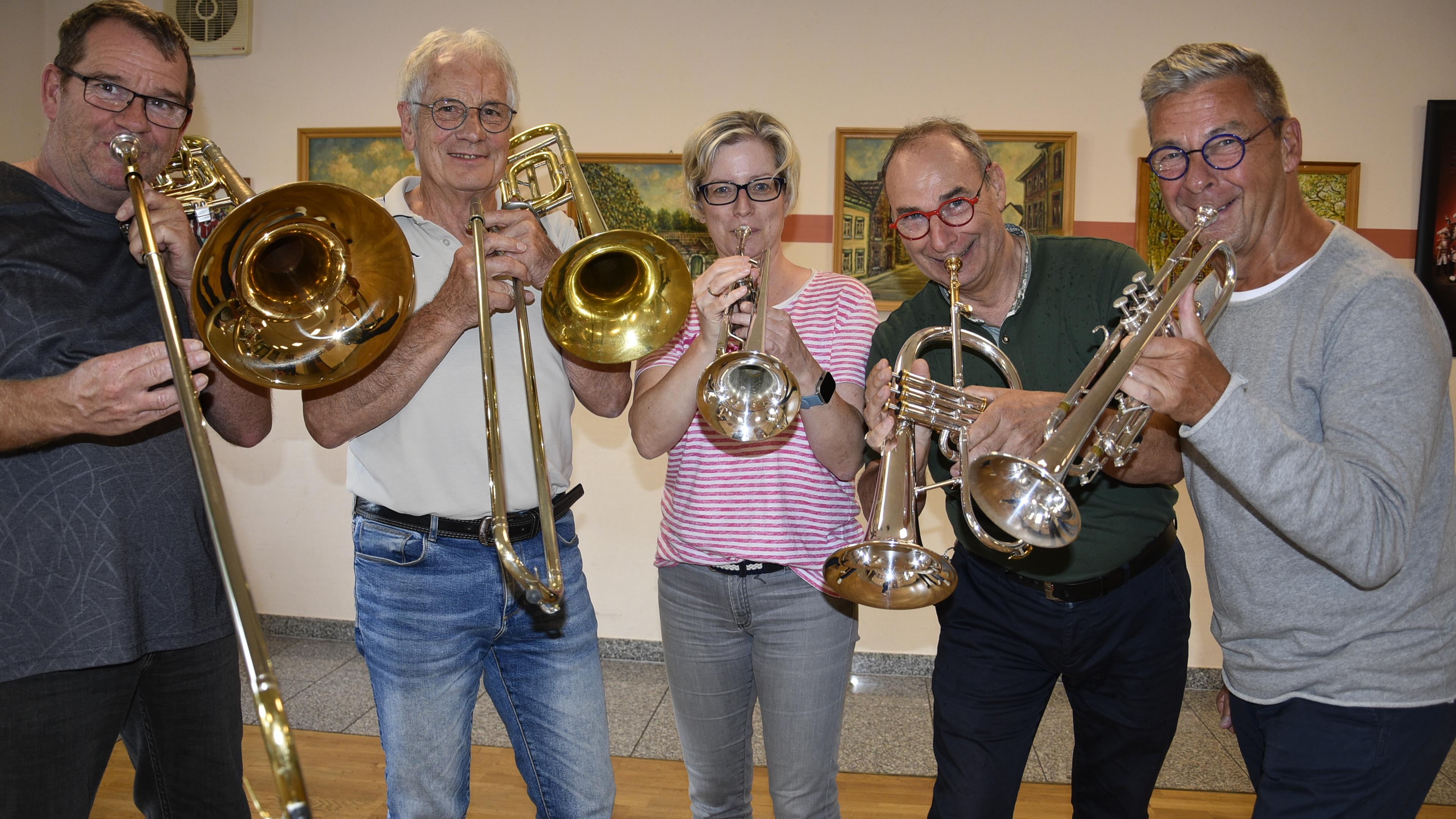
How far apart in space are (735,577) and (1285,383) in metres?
1.12

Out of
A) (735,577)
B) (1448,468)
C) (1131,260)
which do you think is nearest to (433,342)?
(735,577)

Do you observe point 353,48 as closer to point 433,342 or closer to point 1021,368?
point 433,342

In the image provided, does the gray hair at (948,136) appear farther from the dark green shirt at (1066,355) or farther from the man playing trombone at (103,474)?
the man playing trombone at (103,474)

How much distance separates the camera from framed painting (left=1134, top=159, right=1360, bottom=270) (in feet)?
12.7

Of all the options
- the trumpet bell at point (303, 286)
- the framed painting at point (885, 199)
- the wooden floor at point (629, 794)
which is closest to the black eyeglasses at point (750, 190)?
the trumpet bell at point (303, 286)

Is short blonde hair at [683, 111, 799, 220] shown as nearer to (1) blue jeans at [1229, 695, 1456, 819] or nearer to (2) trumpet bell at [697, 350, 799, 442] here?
(2) trumpet bell at [697, 350, 799, 442]

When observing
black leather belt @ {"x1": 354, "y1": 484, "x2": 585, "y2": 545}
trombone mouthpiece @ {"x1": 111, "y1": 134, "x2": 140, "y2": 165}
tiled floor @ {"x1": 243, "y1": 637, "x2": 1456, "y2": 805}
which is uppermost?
trombone mouthpiece @ {"x1": 111, "y1": 134, "x2": 140, "y2": 165}

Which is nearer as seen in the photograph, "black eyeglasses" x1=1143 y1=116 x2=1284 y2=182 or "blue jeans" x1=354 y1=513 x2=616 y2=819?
"black eyeglasses" x1=1143 y1=116 x2=1284 y2=182

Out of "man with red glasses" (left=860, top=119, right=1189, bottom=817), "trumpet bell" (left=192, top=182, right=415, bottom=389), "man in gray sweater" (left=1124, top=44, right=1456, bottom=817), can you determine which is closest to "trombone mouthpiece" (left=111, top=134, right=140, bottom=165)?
"trumpet bell" (left=192, top=182, right=415, bottom=389)

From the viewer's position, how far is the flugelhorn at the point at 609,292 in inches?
75.3

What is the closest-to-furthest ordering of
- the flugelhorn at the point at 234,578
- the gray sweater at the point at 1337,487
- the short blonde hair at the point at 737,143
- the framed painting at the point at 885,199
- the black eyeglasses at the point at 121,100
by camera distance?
the flugelhorn at the point at 234,578 < the gray sweater at the point at 1337,487 < the black eyeglasses at the point at 121,100 < the short blonde hair at the point at 737,143 < the framed painting at the point at 885,199

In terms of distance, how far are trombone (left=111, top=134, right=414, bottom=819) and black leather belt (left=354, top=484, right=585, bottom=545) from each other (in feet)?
0.99

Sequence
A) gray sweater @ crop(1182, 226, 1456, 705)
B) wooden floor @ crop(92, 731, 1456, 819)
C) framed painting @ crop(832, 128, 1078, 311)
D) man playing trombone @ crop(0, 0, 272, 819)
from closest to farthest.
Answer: gray sweater @ crop(1182, 226, 1456, 705), man playing trombone @ crop(0, 0, 272, 819), wooden floor @ crop(92, 731, 1456, 819), framed painting @ crop(832, 128, 1078, 311)

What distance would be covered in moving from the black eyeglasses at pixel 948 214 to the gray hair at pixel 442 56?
0.90 meters
